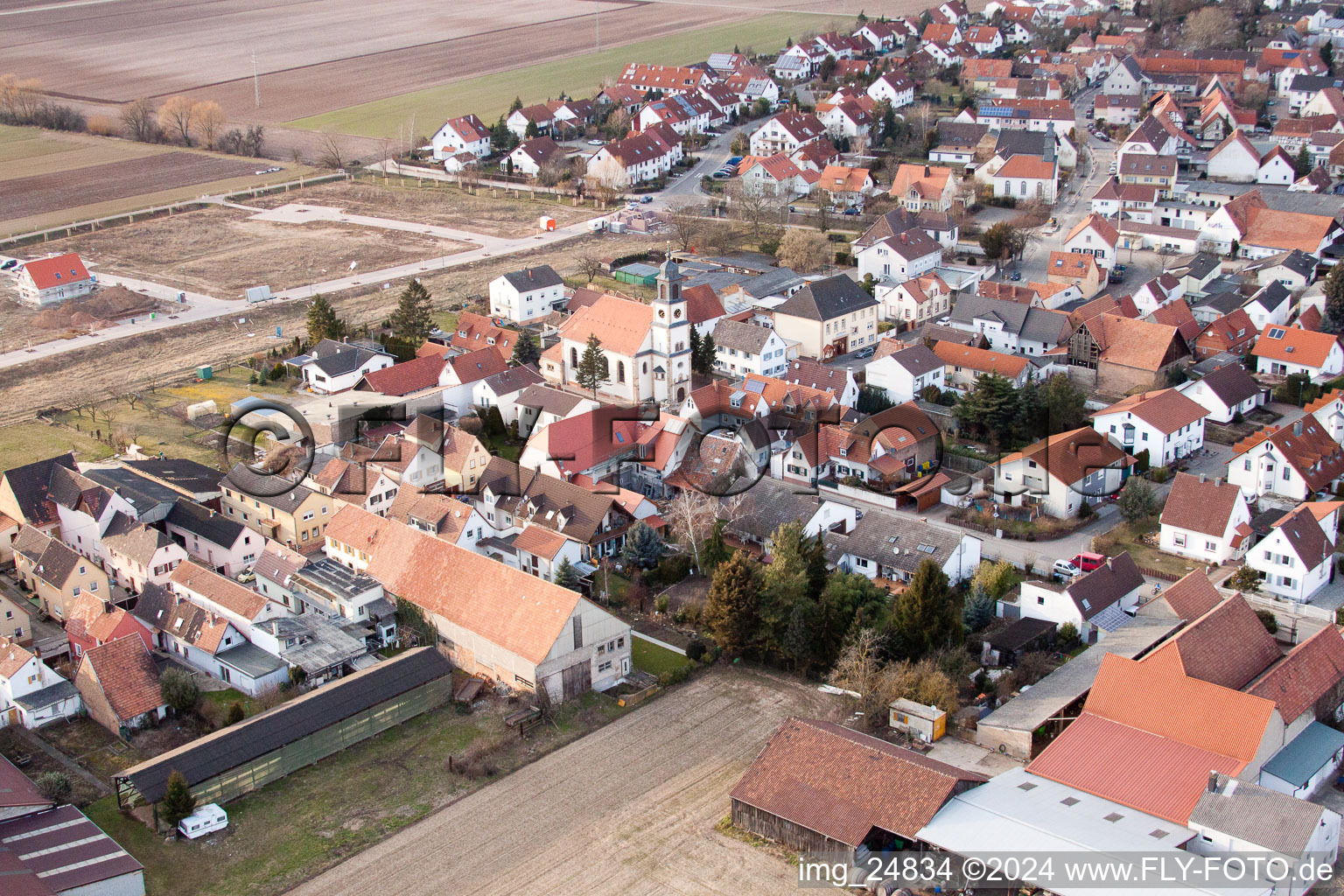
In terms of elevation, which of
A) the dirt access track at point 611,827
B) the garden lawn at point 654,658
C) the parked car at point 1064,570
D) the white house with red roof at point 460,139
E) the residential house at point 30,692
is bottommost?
the dirt access track at point 611,827

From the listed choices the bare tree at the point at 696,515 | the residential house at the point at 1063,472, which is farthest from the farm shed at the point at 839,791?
the residential house at the point at 1063,472

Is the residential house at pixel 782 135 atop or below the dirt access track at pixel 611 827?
atop

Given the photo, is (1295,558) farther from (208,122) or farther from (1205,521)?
(208,122)

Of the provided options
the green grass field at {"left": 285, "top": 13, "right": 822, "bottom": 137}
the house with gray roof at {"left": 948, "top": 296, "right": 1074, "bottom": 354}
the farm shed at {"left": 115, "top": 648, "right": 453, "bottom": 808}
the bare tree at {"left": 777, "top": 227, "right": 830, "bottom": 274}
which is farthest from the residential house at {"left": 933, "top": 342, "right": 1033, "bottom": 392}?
the green grass field at {"left": 285, "top": 13, "right": 822, "bottom": 137}

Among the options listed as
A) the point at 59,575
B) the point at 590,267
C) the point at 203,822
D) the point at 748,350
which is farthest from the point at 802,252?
the point at 203,822

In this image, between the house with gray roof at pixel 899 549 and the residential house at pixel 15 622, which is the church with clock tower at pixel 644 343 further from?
the residential house at pixel 15 622

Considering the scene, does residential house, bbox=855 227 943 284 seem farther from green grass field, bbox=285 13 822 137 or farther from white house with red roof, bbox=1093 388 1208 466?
green grass field, bbox=285 13 822 137
